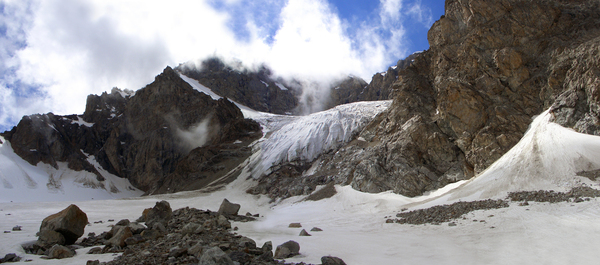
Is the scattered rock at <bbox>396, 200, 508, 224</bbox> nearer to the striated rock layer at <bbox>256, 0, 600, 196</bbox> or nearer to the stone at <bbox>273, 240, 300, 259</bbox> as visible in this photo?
the stone at <bbox>273, 240, 300, 259</bbox>

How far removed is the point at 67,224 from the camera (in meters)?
14.8

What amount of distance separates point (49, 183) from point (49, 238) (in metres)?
93.1

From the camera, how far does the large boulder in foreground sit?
1455cm

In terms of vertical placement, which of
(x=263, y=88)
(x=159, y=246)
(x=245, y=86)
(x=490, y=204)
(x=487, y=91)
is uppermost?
(x=245, y=86)

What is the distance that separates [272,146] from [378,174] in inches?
1346

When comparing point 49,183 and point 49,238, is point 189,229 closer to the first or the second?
point 49,238

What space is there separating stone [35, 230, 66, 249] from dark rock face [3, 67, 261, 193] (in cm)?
6672

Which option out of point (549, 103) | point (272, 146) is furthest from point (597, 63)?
point (272, 146)

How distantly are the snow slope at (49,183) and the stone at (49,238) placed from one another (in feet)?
271

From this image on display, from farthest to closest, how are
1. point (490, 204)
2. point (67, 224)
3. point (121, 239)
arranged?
1. point (490, 204)
2. point (67, 224)
3. point (121, 239)

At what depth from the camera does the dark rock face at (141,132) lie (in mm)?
93500

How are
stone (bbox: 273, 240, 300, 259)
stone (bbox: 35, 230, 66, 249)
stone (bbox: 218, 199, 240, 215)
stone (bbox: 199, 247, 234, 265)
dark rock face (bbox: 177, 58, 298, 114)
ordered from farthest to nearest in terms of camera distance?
1. dark rock face (bbox: 177, 58, 298, 114)
2. stone (bbox: 218, 199, 240, 215)
3. stone (bbox: 35, 230, 66, 249)
4. stone (bbox: 273, 240, 300, 259)
5. stone (bbox: 199, 247, 234, 265)

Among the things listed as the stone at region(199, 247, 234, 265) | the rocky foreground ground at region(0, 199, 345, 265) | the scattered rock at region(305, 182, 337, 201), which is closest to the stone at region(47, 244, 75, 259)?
the rocky foreground ground at region(0, 199, 345, 265)

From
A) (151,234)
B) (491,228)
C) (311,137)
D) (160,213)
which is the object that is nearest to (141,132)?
(311,137)
